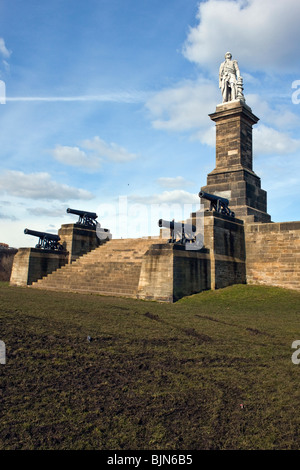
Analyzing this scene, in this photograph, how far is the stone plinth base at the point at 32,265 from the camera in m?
20.9

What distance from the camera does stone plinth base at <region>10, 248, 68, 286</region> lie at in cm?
2091

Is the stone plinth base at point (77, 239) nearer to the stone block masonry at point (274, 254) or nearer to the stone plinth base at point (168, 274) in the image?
the stone plinth base at point (168, 274)

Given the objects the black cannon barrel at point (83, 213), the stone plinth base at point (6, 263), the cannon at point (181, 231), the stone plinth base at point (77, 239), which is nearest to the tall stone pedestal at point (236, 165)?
the cannon at point (181, 231)

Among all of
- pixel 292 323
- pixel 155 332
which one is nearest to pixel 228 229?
pixel 292 323

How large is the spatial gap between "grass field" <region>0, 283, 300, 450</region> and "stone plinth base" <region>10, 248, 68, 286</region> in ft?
43.0

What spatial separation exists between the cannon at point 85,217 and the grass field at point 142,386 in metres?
15.8

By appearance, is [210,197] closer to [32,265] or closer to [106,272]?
[106,272]

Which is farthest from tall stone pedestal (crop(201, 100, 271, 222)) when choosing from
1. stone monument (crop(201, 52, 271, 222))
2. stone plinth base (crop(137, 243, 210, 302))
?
stone plinth base (crop(137, 243, 210, 302))

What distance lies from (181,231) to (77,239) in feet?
27.4

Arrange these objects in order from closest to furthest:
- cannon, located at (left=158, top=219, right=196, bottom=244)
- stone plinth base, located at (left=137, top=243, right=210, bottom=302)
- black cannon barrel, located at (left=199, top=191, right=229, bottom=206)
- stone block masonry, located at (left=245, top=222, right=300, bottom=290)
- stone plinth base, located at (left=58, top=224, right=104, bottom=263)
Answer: stone plinth base, located at (left=137, top=243, right=210, bottom=302) < cannon, located at (left=158, top=219, right=196, bottom=244) < black cannon barrel, located at (left=199, top=191, right=229, bottom=206) < stone block masonry, located at (left=245, top=222, right=300, bottom=290) < stone plinth base, located at (left=58, top=224, right=104, bottom=263)

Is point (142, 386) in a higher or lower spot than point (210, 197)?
lower

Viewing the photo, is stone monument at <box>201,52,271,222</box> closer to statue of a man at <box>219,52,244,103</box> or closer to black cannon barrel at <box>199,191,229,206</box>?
statue of a man at <box>219,52,244,103</box>

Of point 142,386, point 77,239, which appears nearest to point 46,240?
point 77,239

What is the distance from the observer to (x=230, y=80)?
2336 centimetres
